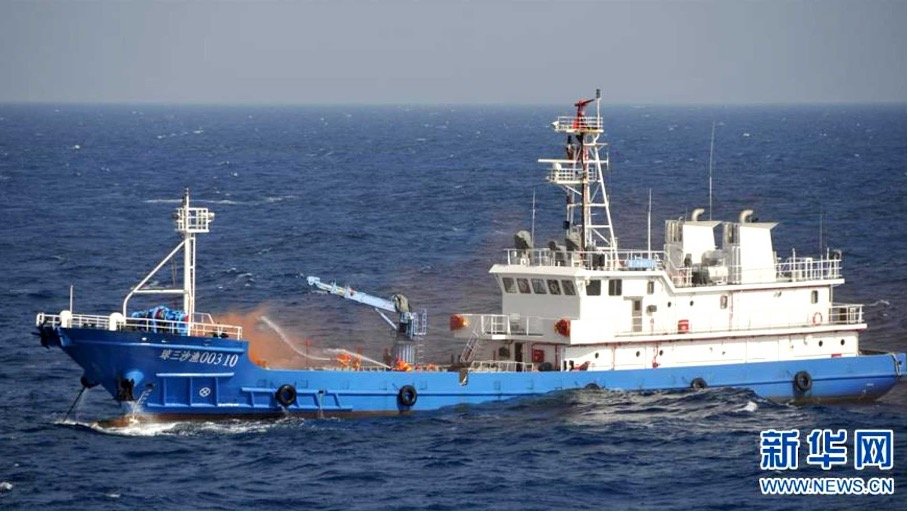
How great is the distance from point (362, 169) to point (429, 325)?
88.6 metres

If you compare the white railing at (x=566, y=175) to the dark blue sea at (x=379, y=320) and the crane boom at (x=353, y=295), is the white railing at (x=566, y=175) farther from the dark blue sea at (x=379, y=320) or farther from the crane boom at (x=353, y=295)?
the dark blue sea at (x=379, y=320)

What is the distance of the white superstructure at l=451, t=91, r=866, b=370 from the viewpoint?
5034 cm

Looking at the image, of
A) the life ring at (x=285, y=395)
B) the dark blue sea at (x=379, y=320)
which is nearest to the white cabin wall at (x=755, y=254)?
the dark blue sea at (x=379, y=320)

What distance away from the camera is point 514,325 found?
167 feet

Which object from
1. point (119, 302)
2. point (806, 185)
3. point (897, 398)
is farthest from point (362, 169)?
point (897, 398)

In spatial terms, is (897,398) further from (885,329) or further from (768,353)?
(885,329)

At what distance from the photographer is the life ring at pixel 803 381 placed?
51.8 metres

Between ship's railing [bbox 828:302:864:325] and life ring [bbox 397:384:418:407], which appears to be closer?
life ring [bbox 397:384:418:407]

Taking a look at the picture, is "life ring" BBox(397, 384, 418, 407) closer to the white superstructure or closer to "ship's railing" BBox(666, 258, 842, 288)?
the white superstructure

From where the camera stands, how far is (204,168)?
15250 cm

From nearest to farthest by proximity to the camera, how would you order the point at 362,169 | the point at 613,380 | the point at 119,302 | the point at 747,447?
the point at 747,447 < the point at 613,380 < the point at 119,302 < the point at 362,169

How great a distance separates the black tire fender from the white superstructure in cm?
83

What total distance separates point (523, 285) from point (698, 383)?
5.24m

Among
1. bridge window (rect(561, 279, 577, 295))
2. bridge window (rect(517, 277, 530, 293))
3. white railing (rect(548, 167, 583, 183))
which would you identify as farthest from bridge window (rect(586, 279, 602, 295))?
white railing (rect(548, 167, 583, 183))
